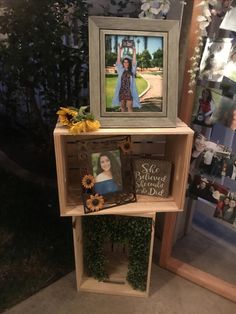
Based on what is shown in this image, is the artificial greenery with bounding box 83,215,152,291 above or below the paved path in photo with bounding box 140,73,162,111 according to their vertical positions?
below

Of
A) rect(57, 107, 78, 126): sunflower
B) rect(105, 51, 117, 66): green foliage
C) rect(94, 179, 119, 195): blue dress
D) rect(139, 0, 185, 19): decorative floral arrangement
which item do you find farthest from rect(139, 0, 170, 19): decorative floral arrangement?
rect(94, 179, 119, 195): blue dress

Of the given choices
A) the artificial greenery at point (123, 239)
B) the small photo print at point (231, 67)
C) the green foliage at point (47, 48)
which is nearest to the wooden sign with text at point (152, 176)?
the artificial greenery at point (123, 239)

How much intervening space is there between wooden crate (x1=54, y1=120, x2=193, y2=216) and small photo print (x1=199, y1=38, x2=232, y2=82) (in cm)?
26

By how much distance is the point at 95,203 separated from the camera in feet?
4.44

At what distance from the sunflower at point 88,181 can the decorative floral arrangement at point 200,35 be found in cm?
59

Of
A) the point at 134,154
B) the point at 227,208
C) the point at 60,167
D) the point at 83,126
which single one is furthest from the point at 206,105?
the point at 60,167

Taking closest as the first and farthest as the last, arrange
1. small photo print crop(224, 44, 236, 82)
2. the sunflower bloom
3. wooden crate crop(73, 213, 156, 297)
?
the sunflower bloom < small photo print crop(224, 44, 236, 82) < wooden crate crop(73, 213, 156, 297)

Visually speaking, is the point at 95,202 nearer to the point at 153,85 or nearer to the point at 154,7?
the point at 153,85

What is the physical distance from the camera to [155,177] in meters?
1.44

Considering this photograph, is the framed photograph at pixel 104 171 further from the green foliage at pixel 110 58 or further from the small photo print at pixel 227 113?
the small photo print at pixel 227 113

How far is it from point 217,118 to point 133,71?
1.59 ft

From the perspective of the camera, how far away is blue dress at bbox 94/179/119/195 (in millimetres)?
1366

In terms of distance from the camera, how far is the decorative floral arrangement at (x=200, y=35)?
121 centimetres

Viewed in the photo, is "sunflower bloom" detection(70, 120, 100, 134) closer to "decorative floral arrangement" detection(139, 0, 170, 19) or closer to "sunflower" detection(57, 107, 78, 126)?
"sunflower" detection(57, 107, 78, 126)
